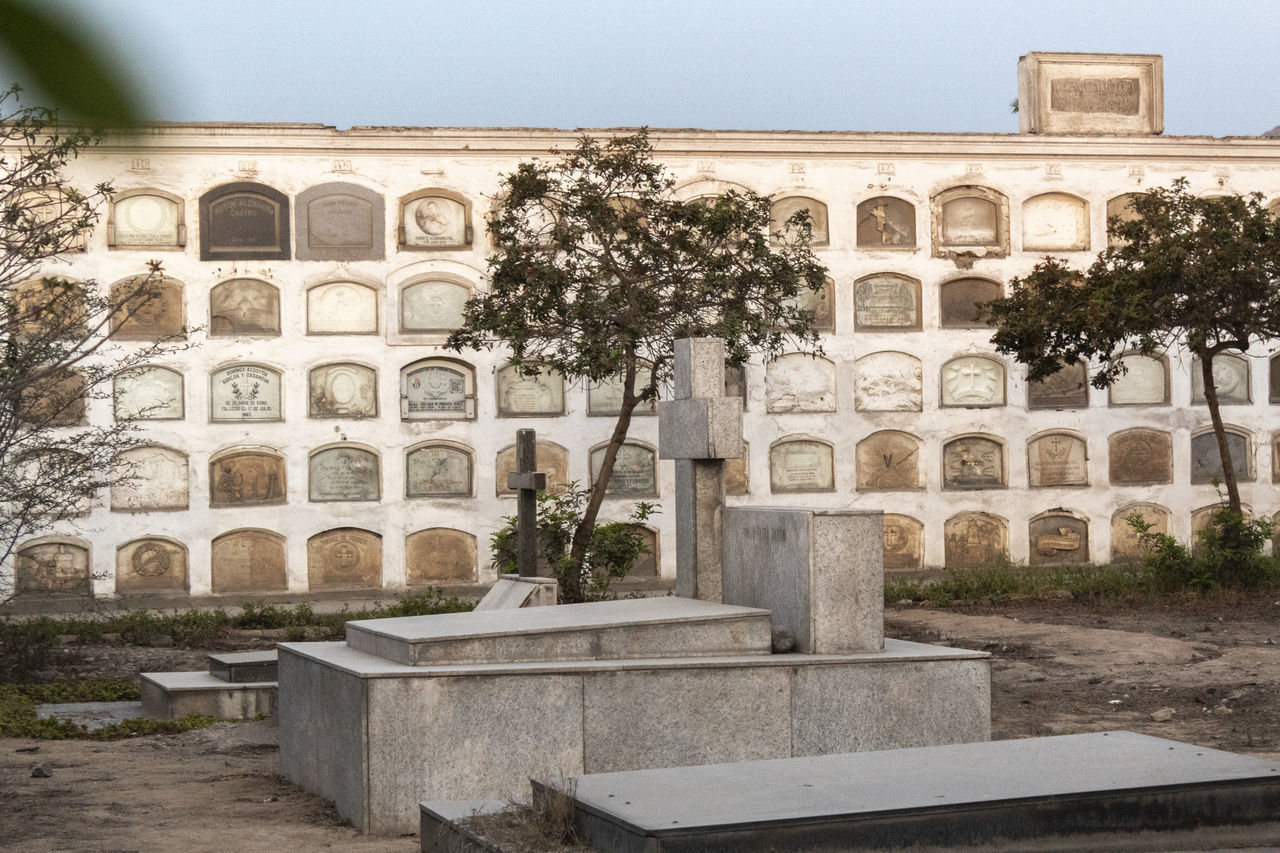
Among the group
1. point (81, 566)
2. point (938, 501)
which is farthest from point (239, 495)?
point (938, 501)

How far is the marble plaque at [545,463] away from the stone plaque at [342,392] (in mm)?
1522

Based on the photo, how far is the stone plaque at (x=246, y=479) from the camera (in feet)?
51.2

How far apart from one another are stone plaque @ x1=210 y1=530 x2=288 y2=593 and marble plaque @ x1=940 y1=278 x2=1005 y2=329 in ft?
27.0

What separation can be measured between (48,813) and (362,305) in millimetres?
10925

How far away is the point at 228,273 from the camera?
1584 centimetres

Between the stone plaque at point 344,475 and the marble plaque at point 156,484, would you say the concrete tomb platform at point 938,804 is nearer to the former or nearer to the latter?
the stone plaque at point 344,475

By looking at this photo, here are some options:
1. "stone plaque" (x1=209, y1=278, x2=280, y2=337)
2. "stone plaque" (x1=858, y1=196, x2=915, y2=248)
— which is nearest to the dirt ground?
"stone plaque" (x1=209, y1=278, x2=280, y2=337)

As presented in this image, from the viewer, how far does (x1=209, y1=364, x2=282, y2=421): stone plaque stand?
51.6ft

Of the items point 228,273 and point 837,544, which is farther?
point 228,273

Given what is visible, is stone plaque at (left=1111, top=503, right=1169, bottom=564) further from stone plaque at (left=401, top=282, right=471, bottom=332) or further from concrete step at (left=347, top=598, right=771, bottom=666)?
concrete step at (left=347, top=598, right=771, bottom=666)

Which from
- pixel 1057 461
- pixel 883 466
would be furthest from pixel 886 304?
pixel 1057 461

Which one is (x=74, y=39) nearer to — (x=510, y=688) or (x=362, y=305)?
(x=510, y=688)

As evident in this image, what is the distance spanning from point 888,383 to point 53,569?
9.60 metres

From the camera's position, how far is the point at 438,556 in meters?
16.0
